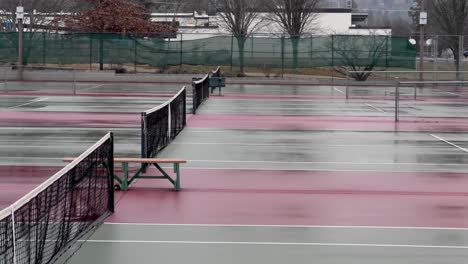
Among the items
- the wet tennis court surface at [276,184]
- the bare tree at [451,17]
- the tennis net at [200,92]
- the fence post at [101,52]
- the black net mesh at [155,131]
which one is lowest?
the wet tennis court surface at [276,184]

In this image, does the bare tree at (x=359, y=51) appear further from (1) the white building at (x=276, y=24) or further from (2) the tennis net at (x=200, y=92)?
(1) the white building at (x=276, y=24)

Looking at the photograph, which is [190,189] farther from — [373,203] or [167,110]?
[167,110]

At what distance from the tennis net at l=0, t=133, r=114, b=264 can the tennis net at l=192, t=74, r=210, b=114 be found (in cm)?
1627

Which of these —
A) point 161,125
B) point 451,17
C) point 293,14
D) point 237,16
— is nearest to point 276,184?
point 161,125

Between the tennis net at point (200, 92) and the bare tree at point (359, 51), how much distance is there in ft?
50.6

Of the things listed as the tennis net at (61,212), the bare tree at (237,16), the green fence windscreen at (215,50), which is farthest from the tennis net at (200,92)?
the bare tree at (237,16)

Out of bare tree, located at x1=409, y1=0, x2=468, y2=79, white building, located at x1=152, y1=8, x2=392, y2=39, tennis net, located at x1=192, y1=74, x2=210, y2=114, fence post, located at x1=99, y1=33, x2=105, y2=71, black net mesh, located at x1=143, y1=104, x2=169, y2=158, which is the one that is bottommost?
black net mesh, located at x1=143, y1=104, x2=169, y2=158

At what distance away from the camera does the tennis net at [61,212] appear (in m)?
7.46

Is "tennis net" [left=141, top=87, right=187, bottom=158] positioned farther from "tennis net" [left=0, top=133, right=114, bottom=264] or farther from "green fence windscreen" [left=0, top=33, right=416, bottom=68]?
"green fence windscreen" [left=0, top=33, right=416, bottom=68]

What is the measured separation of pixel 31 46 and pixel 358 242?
1662 inches

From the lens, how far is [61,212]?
31.8 ft

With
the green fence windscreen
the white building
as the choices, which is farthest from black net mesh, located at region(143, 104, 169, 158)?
the white building

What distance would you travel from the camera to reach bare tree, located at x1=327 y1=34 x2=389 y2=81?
49719 mm

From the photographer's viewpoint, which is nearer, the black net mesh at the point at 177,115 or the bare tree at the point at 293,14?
the black net mesh at the point at 177,115
